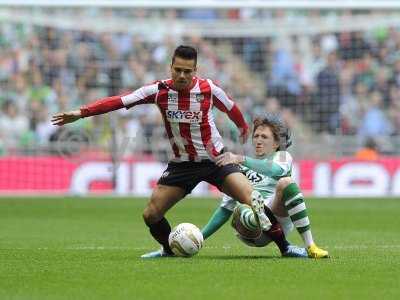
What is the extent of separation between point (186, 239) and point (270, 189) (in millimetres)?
1092

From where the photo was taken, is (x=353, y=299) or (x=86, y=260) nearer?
(x=353, y=299)

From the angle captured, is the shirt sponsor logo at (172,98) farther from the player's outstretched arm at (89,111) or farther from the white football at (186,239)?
the white football at (186,239)

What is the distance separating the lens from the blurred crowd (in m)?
26.1

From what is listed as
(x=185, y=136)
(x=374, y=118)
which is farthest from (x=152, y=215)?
(x=374, y=118)

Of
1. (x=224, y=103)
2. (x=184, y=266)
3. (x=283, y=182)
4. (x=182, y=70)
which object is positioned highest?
(x=182, y=70)

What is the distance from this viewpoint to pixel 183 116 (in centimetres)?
1055

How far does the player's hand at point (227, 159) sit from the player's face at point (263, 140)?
245mm

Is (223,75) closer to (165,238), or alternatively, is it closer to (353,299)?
(165,238)

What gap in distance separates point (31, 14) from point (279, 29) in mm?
6020

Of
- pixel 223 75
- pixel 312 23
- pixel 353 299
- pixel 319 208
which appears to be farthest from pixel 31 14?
pixel 353 299

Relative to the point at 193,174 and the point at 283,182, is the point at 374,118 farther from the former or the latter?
the point at 283,182

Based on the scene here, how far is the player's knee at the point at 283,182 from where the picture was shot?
10102 millimetres

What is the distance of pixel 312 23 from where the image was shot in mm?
26469

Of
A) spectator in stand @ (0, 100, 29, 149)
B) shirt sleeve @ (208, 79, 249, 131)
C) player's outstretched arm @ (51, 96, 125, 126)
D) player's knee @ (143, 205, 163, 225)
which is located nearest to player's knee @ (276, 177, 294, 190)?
shirt sleeve @ (208, 79, 249, 131)
